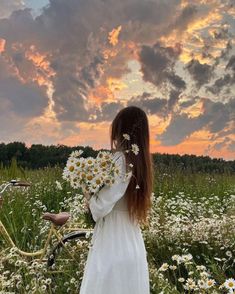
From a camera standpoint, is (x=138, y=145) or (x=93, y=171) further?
(x=138, y=145)

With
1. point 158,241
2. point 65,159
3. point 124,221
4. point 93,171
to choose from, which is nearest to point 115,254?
point 124,221

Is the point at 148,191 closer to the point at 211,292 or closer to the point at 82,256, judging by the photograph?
the point at 211,292

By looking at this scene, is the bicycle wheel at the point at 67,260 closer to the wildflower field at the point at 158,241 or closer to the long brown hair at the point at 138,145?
the wildflower field at the point at 158,241

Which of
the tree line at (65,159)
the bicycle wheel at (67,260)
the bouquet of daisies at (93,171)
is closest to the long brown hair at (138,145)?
the bouquet of daisies at (93,171)

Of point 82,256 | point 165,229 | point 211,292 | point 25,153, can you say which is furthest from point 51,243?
point 25,153

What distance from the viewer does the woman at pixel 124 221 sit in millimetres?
4703

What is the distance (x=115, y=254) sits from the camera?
471cm

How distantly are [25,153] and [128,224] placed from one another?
19924mm

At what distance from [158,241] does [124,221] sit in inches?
141

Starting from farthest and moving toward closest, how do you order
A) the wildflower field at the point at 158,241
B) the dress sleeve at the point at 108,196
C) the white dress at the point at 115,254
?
the wildflower field at the point at 158,241 < the white dress at the point at 115,254 < the dress sleeve at the point at 108,196

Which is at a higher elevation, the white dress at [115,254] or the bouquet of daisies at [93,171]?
the bouquet of daisies at [93,171]

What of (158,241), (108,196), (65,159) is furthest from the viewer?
(65,159)

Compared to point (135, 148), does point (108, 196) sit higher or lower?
lower

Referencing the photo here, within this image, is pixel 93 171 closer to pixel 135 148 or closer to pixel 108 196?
pixel 108 196
